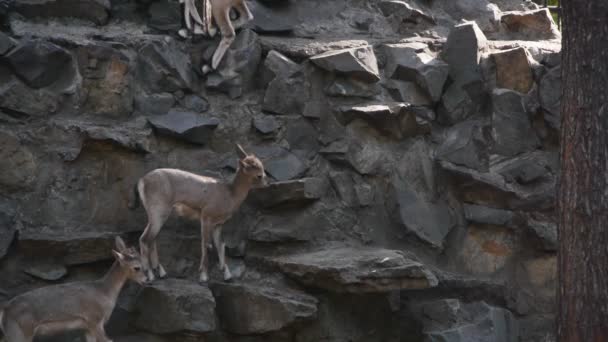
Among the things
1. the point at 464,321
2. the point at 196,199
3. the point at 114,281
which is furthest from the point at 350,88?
the point at 114,281

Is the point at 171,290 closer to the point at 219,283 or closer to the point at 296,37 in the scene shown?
the point at 219,283

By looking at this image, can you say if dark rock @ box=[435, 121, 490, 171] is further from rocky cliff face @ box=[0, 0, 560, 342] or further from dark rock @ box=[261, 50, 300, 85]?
dark rock @ box=[261, 50, 300, 85]

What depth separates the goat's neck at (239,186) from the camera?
10.3 m

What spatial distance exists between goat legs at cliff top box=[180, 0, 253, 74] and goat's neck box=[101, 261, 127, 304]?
9.40 feet

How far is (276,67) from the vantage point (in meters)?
11.6

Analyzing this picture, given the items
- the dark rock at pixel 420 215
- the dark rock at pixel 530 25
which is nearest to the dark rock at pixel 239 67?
the dark rock at pixel 420 215

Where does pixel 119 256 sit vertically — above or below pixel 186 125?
below

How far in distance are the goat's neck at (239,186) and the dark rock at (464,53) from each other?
121 inches

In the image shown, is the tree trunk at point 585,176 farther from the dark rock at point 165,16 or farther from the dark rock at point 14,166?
the dark rock at point 14,166

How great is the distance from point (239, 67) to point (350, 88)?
125 centimetres

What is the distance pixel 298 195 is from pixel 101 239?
6.66ft

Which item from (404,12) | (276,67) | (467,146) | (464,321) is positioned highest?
(404,12)

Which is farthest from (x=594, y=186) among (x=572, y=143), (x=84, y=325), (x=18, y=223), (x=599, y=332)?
(x=18, y=223)

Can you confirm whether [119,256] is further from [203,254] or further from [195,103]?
[195,103]
